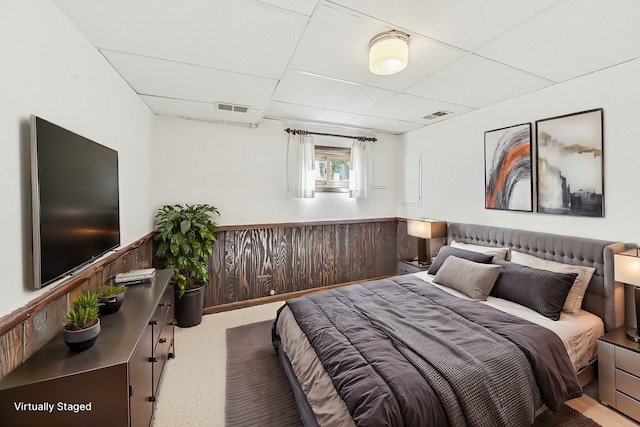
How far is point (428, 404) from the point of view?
1.32 m

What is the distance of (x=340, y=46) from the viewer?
1.91m

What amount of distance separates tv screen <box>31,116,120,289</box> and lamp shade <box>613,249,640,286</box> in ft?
11.6

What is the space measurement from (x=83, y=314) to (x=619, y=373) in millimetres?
3331

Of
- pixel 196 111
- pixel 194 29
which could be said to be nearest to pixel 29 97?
pixel 194 29

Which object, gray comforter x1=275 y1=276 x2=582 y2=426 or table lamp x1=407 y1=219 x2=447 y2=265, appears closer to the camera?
gray comforter x1=275 y1=276 x2=582 y2=426

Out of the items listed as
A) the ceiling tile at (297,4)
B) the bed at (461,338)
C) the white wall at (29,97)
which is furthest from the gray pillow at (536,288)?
the white wall at (29,97)

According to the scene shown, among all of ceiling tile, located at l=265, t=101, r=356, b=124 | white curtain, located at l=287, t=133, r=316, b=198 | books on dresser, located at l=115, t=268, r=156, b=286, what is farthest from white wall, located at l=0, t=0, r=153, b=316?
white curtain, located at l=287, t=133, r=316, b=198

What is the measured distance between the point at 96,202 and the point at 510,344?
9.05ft

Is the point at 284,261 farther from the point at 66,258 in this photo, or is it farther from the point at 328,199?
the point at 66,258

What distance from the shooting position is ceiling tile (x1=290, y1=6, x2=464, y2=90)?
166 centimetres

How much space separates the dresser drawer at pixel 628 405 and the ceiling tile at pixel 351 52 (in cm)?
265

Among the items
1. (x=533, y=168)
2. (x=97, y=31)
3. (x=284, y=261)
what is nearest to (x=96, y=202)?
(x=97, y=31)

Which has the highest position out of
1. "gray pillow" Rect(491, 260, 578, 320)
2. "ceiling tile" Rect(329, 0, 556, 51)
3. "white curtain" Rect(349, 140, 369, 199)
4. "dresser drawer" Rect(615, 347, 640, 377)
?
"ceiling tile" Rect(329, 0, 556, 51)

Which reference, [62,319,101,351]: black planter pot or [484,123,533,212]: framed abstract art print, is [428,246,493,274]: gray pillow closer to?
[484,123,533,212]: framed abstract art print
